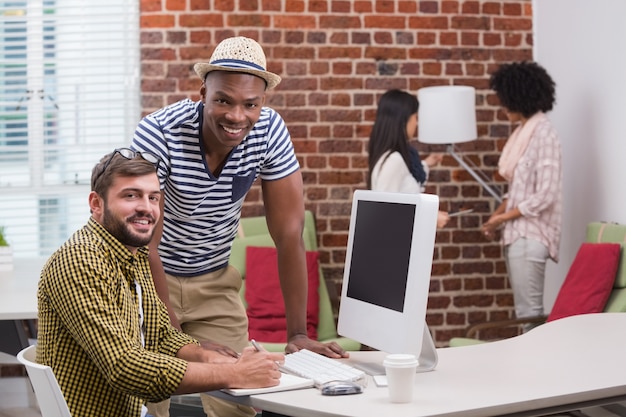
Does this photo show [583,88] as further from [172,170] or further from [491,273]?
[172,170]

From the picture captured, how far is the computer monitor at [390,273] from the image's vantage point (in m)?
2.17

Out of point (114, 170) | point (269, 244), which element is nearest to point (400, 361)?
point (114, 170)

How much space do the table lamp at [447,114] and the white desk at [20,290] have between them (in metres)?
2.21

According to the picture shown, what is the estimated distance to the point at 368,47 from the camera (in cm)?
542

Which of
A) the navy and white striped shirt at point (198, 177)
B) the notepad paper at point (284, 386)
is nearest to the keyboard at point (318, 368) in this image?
the notepad paper at point (284, 386)

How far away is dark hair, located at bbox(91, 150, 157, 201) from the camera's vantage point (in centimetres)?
212

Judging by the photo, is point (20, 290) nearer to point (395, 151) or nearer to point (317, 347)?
point (317, 347)

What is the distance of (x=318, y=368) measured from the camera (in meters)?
2.29

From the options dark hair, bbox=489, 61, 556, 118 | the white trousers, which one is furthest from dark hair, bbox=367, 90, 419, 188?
the white trousers

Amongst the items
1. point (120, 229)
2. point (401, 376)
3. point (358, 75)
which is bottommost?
point (401, 376)

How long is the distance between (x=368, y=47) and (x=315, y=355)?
10.8 feet

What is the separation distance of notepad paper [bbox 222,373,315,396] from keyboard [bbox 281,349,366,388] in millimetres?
24

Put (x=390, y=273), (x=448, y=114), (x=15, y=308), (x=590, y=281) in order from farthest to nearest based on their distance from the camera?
(x=448, y=114)
(x=590, y=281)
(x=15, y=308)
(x=390, y=273)

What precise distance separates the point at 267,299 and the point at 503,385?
9.17 ft
